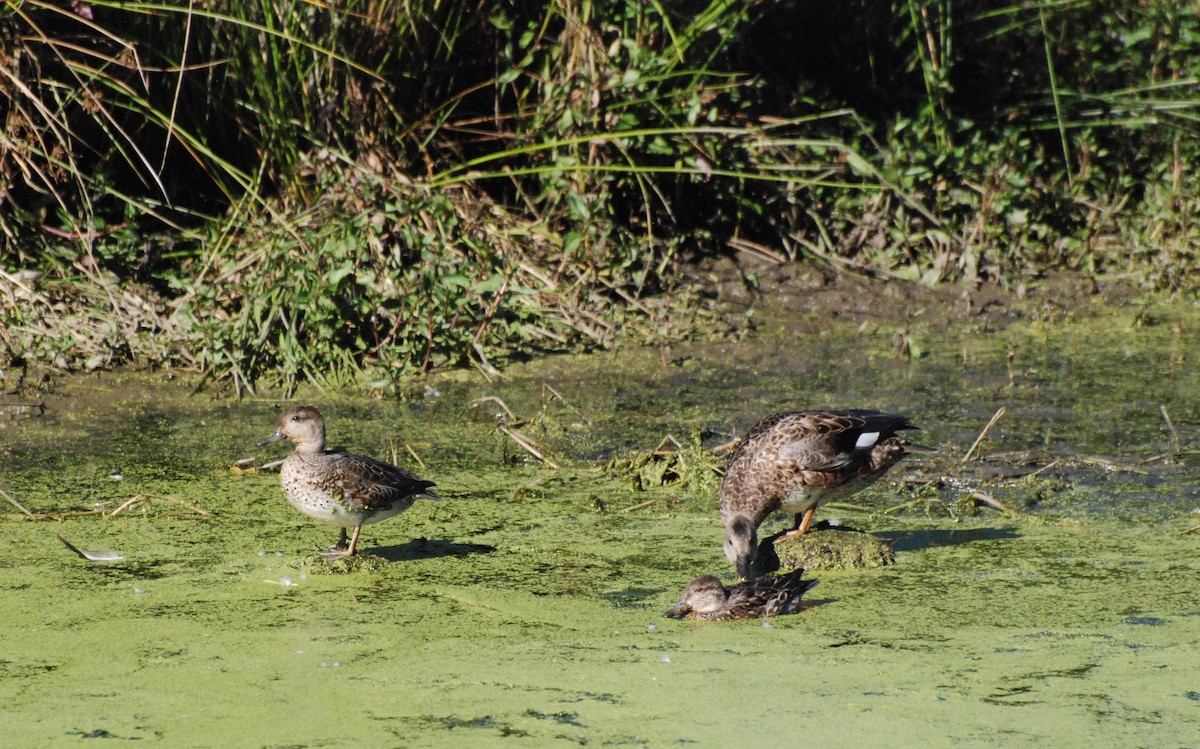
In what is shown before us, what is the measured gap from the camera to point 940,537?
18.1 ft

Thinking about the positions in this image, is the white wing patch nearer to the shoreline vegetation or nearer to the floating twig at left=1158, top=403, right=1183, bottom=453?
the floating twig at left=1158, top=403, right=1183, bottom=453

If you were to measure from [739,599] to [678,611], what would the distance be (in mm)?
196

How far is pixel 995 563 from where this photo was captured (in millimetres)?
5188

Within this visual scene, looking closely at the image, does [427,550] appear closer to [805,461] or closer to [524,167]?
[805,461]

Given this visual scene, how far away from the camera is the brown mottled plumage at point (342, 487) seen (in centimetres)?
511

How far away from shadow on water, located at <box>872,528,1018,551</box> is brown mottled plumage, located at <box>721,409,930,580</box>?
0.76 ft

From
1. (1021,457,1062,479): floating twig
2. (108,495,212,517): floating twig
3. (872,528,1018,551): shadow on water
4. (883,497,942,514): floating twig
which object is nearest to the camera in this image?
(872,528,1018,551): shadow on water

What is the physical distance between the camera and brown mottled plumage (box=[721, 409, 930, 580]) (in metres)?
5.37

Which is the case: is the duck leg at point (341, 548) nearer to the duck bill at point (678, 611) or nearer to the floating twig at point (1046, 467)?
the duck bill at point (678, 611)

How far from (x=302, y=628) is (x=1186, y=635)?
261 cm

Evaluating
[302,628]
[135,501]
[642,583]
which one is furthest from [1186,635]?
[135,501]

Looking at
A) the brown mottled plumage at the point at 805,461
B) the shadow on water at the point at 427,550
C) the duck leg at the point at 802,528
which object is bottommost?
the shadow on water at the point at 427,550

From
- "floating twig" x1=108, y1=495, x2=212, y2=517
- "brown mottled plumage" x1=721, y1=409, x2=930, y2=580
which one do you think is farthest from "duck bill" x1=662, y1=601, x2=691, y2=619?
"floating twig" x1=108, y1=495, x2=212, y2=517

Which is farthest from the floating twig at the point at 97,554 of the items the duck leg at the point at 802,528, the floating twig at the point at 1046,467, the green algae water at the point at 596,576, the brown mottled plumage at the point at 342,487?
the floating twig at the point at 1046,467
